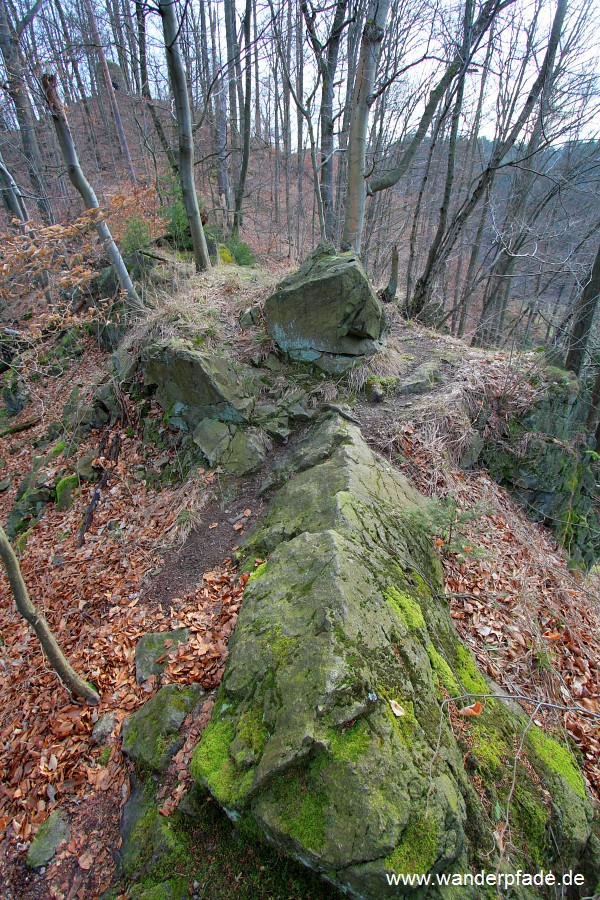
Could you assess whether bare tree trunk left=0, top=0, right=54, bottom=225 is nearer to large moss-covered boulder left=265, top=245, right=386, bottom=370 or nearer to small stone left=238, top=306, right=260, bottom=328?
small stone left=238, top=306, right=260, bottom=328

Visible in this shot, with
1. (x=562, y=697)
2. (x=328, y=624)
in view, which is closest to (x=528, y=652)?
(x=562, y=697)

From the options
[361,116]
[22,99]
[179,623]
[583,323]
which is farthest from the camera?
[22,99]

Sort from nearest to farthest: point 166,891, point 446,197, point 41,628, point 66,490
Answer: point 166,891 < point 41,628 < point 66,490 < point 446,197

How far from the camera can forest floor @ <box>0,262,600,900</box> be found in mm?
2459

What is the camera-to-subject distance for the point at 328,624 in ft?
7.36

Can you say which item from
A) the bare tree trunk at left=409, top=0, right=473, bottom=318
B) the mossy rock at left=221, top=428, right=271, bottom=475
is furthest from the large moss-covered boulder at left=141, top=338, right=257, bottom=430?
the bare tree trunk at left=409, top=0, right=473, bottom=318

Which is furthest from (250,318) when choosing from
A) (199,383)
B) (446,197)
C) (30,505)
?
(446,197)

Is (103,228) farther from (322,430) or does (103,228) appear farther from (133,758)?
(133,758)

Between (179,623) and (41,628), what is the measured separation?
1078mm

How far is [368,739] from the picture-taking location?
6.18 ft

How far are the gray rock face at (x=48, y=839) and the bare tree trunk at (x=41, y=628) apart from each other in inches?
29.4

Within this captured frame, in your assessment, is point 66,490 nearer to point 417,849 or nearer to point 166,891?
point 166,891

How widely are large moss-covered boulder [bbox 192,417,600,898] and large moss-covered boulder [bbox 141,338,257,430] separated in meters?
2.88

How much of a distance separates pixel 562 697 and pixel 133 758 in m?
3.39
